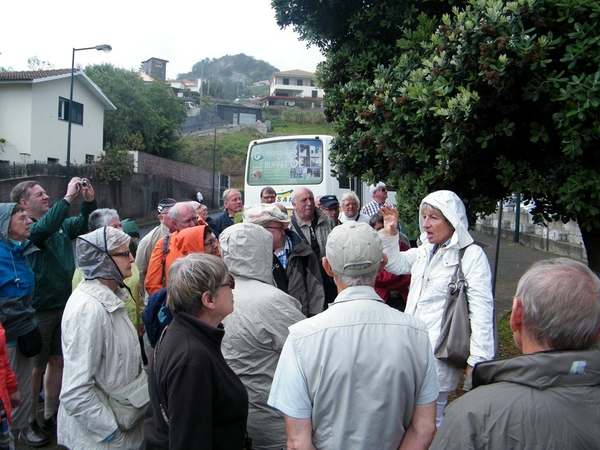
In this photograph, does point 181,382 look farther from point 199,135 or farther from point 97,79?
point 199,135

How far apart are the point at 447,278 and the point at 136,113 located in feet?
124

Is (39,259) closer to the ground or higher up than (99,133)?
closer to the ground

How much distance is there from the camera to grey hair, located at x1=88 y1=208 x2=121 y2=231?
471cm

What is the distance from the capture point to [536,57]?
3648 millimetres

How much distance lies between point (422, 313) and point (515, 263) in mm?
10828

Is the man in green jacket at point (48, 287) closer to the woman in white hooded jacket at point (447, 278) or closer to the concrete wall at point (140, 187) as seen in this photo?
the woman in white hooded jacket at point (447, 278)

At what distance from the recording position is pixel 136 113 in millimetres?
37531

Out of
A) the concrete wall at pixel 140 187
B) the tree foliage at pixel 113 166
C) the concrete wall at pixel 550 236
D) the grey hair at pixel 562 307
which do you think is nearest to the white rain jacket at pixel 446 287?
the grey hair at pixel 562 307

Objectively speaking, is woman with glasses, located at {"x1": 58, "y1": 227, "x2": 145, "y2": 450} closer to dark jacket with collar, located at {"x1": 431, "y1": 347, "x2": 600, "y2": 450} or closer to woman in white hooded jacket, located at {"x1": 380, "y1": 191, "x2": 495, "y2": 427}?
woman in white hooded jacket, located at {"x1": 380, "y1": 191, "x2": 495, "y2": 427}

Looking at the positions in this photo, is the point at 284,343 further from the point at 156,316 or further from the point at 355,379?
the point at 156,316

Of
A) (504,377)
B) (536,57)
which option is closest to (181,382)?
(504,377)

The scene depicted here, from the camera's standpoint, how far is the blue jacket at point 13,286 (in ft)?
11.8

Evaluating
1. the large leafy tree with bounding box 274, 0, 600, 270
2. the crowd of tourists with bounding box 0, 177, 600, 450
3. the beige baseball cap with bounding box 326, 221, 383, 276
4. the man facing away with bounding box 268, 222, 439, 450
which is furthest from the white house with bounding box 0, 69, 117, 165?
the man facing away with bounding box 268, 222, 439, 450

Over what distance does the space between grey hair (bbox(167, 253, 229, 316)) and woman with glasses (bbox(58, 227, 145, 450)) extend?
0.78m
